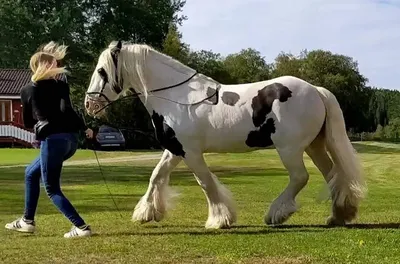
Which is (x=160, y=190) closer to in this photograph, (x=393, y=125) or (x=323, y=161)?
(x=323, y=161)

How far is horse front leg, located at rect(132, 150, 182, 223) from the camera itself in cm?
859

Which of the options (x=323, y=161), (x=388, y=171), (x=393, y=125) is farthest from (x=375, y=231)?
(x=393, y=125)

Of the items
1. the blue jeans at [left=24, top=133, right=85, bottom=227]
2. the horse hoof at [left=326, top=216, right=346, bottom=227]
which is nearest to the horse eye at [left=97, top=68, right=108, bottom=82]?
the blue jeans at [left=24, top=133, right=85, bottom=227]

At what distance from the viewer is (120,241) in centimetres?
711

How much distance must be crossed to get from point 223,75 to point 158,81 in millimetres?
45709

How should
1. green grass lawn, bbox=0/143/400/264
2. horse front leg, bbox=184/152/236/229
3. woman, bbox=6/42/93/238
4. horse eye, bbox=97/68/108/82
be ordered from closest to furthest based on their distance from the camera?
green grass lawn, bbox=0/143/400/264
woman, bbox=6/42/93/238
horse front leg, bbox=184/152/236/229
horse eye, bbox=97/68/108/82

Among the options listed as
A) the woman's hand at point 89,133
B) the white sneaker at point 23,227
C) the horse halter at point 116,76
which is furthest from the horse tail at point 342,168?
the white sneaker at point 23,227

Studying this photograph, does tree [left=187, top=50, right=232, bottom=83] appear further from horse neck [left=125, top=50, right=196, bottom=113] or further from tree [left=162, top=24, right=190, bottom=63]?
horse neck [left=125, top=50, right=196, bottom=113]

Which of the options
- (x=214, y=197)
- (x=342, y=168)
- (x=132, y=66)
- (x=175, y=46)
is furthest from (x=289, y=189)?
(x=175, y=46)

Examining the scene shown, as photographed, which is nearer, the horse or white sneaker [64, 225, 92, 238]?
white sneaker [64, 225, 92, 238]

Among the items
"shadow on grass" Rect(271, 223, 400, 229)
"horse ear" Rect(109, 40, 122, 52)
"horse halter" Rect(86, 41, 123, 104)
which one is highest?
"horse ear" Rect(109, 40, 122, 52)

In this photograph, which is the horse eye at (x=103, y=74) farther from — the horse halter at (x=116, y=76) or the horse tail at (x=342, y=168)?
the horse tail at (x=342, y=168)

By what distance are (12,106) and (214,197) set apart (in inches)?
1713

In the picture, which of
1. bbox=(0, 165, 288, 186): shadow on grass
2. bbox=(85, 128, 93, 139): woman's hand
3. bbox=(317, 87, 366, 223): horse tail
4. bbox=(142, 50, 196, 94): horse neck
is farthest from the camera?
bbox=(0, 165, 288, 186): shadow on grass
